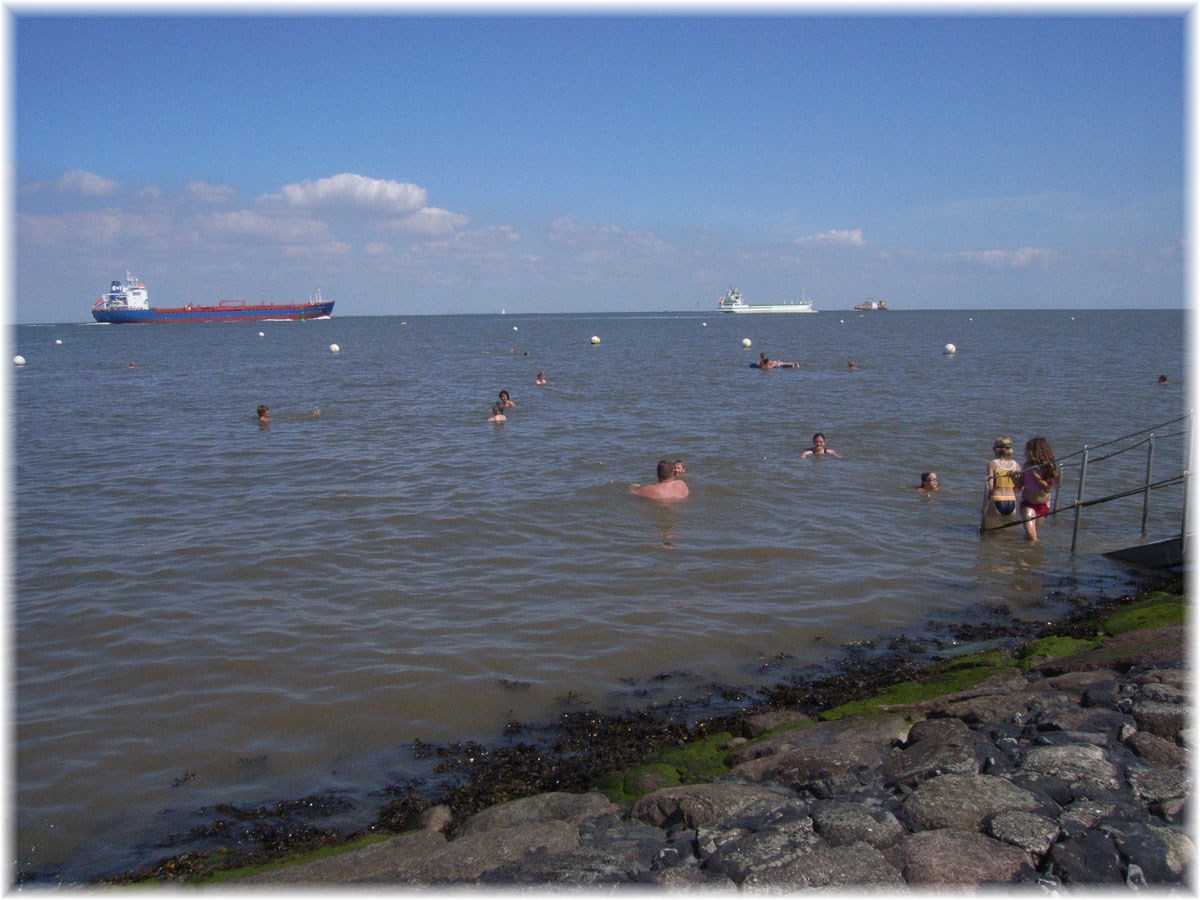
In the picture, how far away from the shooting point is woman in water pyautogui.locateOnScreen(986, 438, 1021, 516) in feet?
41.3

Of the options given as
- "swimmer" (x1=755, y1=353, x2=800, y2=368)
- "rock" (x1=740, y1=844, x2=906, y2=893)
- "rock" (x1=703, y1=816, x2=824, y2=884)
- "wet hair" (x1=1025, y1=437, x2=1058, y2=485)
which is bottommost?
"rock" (x1=703, y1=816, x2=824, y2=884)

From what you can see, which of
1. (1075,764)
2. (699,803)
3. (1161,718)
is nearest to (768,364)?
(1161,718)

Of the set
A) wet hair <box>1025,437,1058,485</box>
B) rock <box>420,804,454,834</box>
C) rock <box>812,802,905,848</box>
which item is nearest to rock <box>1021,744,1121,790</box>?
rock <box>812,802,905,848</box>

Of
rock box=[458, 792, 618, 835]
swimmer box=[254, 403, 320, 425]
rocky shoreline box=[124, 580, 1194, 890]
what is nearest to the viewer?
rocky shoreline box=[124, 580, 1194, 890]

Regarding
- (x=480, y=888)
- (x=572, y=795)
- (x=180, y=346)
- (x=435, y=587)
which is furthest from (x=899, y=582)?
(x=180, y=346)

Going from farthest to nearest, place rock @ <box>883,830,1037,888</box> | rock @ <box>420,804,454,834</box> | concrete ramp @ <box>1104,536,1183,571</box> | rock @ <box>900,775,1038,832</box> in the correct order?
concrete ramp @ <box>1104,536,1183,571</box>, rock @ <box>420,804,454,834</box>, rock @ <box>900,775,1038,832</box>, rock @ <box>883,830,1037,888</box>

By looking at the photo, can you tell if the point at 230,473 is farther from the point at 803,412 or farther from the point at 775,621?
the point at 803,412

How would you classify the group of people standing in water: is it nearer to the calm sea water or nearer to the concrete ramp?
the calm sea water

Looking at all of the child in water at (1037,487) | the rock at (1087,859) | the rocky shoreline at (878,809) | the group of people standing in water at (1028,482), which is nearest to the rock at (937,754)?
the rocky shoreline at (878,809)

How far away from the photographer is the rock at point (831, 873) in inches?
150

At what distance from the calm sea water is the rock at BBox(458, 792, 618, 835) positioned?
1.34 m

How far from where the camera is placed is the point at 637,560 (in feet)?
37.1

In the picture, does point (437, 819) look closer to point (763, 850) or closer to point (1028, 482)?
point (763, 850)

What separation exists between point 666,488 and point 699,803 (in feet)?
32.2
